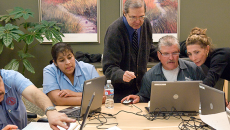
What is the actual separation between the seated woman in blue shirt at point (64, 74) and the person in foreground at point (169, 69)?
1.76 feet

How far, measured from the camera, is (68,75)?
7.37 ft

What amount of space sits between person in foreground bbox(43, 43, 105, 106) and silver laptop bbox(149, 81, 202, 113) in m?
0.72

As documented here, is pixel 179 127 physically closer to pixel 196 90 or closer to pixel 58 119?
pixel 196 90

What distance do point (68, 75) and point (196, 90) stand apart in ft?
4.06

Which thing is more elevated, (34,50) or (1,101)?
(34,50)

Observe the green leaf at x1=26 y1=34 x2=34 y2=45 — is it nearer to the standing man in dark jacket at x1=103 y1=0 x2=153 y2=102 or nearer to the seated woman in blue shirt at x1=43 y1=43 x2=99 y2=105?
the seated woman in blue shirt at x1=43 y1=43 x2=99 y2=105

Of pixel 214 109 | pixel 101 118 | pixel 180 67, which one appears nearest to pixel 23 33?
pixel 101 118

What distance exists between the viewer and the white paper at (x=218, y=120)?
1244mm

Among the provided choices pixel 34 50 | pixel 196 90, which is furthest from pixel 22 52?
pixel 196 90

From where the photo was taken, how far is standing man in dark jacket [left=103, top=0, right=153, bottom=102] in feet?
6.60

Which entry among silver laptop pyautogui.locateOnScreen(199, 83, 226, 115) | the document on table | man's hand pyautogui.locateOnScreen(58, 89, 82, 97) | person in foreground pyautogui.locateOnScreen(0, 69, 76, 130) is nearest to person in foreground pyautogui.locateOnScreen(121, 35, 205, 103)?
man's hand pyautogui.locateOnScreen(58, 89, 82, 97)

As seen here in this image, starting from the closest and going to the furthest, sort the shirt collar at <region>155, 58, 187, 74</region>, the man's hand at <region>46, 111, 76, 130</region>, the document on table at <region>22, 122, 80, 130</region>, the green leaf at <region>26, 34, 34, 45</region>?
the man's hand at <region>46, 111, 76, 130</region> < the document on table at <region>22, 122, 80, 130</region> < the shirt collar at <region>155, 58, 187, 74</region> < the green leaf at <region>26, 34, 34, 45</region>

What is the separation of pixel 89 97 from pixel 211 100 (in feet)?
2.64

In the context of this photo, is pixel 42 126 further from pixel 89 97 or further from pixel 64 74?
pixel 64 74
